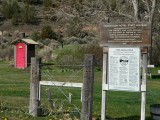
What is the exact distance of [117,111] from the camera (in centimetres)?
1187

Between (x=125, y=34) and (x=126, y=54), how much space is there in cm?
43

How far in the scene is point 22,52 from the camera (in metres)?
32.4

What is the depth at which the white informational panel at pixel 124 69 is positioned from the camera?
9555 millimetres

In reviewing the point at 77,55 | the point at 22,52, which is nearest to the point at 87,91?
the point at 77,55

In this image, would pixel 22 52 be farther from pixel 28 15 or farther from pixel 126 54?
pixel 28 15

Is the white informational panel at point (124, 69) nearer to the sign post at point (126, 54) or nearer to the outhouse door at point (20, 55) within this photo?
the sign post at point (126, 54)

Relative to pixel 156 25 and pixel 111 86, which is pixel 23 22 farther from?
pixel 111 86

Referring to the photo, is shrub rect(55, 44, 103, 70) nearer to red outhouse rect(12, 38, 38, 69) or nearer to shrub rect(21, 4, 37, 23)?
red outhouse rect(12, 38, 38, 69)

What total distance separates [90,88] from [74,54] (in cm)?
2324

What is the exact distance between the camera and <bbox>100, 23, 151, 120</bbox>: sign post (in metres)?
9.55

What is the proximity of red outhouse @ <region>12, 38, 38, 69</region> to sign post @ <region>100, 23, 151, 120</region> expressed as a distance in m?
22.3

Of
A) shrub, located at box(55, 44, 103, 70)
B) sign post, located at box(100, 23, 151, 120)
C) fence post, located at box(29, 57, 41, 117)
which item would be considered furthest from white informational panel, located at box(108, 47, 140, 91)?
shrub, located at box(55, 44, 103, 70)

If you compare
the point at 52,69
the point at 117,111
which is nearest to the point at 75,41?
the point at 52,69

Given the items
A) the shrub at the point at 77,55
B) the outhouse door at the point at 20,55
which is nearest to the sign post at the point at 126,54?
the shrub at the point at 77,55
